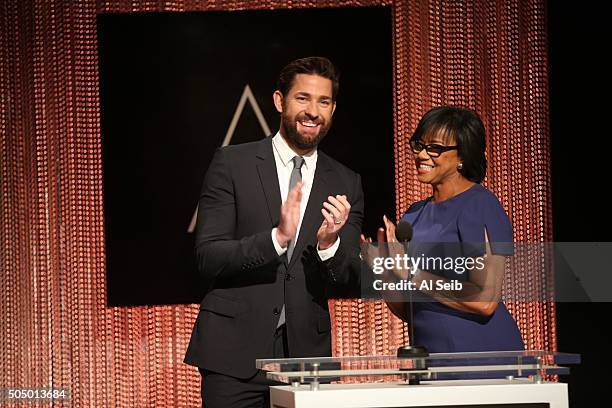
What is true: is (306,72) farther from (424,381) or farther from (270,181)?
(424,381)

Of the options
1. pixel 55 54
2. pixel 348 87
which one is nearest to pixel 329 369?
pixel 348 87

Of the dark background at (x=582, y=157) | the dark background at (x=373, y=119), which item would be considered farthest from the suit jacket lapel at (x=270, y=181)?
the dark background at (x=582, y=157)

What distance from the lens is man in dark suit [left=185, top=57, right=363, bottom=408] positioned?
10.0 feet

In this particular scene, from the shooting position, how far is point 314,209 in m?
3.29

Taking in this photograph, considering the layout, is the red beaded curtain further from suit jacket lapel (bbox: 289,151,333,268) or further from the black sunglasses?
the black sunglasses

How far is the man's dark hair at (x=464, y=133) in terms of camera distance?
9.98 ft

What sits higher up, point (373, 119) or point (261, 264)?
point (373, 119)

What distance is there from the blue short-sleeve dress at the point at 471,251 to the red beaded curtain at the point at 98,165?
1.17 m

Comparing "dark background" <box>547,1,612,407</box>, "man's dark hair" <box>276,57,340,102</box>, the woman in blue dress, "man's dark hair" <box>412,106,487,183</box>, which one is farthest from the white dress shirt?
"dark background" <box>547,1,612,407</box>

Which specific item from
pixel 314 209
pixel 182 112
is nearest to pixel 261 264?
pixel 314 209

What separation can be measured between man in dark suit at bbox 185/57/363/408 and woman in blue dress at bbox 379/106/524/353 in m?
0.28

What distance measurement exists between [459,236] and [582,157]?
151 cm

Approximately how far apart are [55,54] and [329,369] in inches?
97.0

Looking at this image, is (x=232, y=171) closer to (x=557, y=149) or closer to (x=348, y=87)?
(x=348, y=87)
